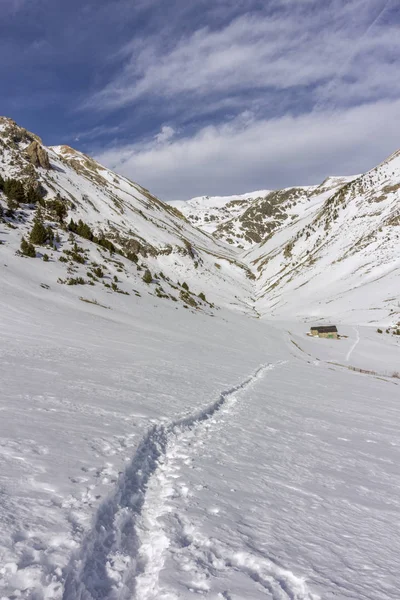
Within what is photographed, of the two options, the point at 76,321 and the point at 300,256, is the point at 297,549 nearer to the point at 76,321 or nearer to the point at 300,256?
the point at 76,321

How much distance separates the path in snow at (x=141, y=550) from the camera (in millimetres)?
2848

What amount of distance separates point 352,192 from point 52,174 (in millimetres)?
95149

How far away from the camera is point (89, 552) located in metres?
3.10

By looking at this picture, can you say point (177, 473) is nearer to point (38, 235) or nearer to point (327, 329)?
point (38, 235)

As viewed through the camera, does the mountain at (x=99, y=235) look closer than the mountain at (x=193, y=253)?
Yes

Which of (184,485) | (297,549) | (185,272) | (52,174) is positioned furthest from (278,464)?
(52,174)

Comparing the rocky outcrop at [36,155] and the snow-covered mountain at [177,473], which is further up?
the rocky outcrop at [36,155]

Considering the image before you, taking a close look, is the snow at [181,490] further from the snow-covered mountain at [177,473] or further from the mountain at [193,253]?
the mountain at [193,253]

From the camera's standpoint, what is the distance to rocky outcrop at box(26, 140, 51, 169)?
7594 centimetres

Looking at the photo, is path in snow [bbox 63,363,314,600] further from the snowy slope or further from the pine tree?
the snowy slope

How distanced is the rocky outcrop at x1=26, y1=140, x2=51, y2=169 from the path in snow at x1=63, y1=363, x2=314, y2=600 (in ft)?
276

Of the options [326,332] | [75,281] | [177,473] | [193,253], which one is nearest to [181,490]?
[177,473]

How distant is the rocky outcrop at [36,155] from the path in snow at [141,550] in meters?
84.0

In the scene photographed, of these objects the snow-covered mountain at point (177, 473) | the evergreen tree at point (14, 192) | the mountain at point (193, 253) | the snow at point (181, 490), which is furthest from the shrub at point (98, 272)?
the snow at point (181, 490)
